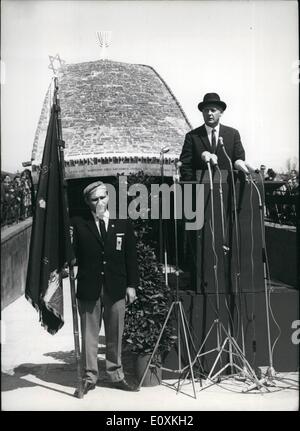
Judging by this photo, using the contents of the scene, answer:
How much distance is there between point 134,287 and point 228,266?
3.64ft

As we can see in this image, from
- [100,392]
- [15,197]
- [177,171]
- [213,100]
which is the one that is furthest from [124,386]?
[15,197]

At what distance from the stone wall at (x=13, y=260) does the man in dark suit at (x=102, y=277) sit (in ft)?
12.5

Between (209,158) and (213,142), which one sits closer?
(209,158)

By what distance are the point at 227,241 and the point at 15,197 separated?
7.09m

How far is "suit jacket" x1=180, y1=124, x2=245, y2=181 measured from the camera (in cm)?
711

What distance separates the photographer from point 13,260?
1145cm

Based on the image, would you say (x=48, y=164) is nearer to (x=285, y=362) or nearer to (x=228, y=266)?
(x=228, y=266)

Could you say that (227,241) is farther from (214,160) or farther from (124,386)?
(124,386)

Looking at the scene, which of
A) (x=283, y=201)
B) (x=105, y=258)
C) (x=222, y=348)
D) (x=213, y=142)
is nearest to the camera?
(x=105, y=258)

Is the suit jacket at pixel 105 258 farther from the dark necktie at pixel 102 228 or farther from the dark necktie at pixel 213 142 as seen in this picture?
the dark necktie at pixel 213 142

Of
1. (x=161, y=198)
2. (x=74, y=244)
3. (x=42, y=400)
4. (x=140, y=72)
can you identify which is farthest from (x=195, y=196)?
(x=140, y=72)

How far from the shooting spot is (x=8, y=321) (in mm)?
9570

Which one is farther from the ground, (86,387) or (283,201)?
(283,201)

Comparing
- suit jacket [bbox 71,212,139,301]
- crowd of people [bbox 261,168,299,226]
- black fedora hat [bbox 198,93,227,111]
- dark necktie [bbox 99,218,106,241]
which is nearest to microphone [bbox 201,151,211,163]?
black fedora hat [bbox 198,93,227,111]
